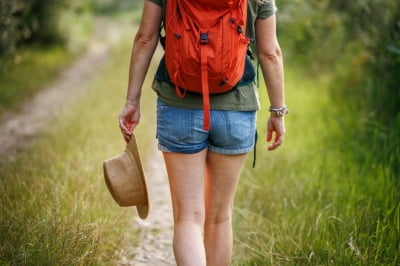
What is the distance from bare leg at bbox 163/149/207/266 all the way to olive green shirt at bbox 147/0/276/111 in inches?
8.8

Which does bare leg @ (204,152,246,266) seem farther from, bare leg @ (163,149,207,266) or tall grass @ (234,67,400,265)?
tall grass @ (234,67,400,265)

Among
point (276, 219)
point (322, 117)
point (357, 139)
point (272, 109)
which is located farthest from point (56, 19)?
point (272, 109)

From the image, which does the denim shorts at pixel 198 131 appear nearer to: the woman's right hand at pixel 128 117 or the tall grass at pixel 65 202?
the woman's right hand at pixel 128 117

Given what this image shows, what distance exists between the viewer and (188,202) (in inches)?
103

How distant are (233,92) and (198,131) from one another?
0.74 ft

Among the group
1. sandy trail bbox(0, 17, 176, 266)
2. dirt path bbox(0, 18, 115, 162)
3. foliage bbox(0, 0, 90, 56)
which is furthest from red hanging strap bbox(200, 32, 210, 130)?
foliage bbox(0, 0, 90, 56)

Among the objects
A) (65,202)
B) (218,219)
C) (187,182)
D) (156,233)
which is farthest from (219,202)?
(156,233)

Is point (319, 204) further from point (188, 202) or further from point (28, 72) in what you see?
point (28, 72)

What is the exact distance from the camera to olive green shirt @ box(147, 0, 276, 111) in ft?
8.30

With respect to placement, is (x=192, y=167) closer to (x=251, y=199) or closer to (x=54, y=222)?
(x=54, y=222)

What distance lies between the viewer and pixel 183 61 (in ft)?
7.94

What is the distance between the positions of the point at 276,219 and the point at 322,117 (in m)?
2.57

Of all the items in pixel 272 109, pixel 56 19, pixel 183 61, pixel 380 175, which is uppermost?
pixel 56 19

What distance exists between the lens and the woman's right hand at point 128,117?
9.02ft
